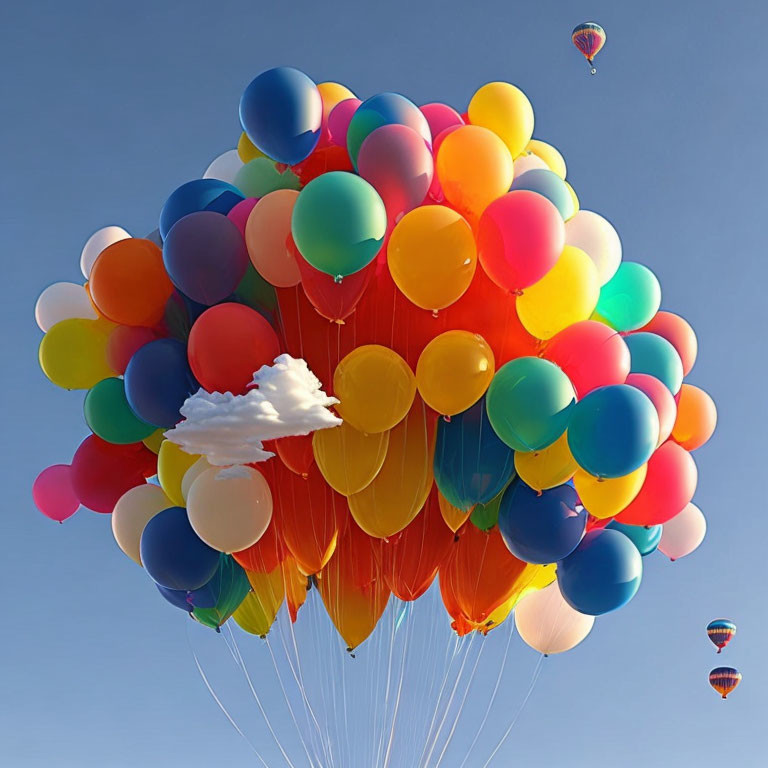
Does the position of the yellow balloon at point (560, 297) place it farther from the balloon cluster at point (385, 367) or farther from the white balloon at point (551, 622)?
the white balloon at point (551, 622)

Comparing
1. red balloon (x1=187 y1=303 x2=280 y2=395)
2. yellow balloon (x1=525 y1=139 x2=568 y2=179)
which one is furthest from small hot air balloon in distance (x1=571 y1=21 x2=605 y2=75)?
red balloon (x1=187 y1=303 x2=280 y2=395)

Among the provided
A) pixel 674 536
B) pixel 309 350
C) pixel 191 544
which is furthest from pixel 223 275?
pixel 674 536

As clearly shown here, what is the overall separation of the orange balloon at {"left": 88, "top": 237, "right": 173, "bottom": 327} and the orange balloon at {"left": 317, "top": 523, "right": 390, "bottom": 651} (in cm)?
247

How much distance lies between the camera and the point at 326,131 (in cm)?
1003

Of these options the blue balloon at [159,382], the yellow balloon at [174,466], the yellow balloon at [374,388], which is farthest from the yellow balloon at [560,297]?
the yellow balloon at [174,466]

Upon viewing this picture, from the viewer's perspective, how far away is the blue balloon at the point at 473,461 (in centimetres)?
958

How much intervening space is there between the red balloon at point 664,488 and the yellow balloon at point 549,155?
2.46 m

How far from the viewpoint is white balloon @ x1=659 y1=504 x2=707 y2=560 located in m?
10.9

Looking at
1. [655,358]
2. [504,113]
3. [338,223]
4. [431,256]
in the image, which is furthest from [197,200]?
[655,358]

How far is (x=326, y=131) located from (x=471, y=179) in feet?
4.43

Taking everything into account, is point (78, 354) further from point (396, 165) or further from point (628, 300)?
point (628, 300)

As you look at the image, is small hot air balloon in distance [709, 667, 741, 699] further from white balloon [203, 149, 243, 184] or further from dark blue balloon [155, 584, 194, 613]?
white balloon [203, 149, 243, 184]

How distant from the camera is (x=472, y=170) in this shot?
9.41 meters

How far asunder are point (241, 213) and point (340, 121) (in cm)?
114
